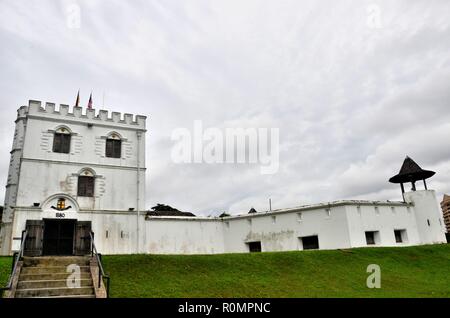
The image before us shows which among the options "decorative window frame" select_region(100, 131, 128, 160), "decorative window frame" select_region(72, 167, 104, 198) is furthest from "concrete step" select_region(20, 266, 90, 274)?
"decorative window frame" select_region(100, 131, 128, 160)

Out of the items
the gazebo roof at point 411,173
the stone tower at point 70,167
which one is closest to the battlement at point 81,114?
the stone tower at point 70,167

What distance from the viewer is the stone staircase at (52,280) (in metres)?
12.3

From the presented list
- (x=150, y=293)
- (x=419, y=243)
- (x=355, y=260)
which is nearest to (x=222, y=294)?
(x=150, y=293)

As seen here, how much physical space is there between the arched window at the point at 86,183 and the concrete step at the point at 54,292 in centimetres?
1116

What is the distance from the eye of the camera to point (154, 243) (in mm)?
27016

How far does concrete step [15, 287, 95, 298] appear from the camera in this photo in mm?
12094

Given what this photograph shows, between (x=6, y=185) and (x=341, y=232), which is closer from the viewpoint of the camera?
(x=6, y=185)

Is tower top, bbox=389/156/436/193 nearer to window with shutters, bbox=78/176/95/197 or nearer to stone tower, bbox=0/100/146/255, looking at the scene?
stone tower, bbox=0/100/146/255

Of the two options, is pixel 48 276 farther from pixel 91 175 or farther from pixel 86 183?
pixel 91 175

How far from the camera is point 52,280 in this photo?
1322cm

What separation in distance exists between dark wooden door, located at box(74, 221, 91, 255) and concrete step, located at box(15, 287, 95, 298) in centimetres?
888

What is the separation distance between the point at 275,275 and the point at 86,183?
13.8 m
